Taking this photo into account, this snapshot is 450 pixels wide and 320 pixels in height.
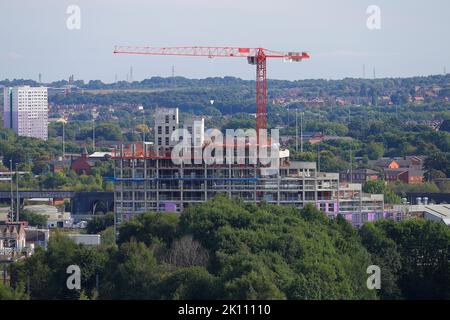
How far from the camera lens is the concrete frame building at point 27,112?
153 metres

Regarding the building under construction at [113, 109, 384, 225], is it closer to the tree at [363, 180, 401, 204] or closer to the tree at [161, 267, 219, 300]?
the tree at [363, 180, 401, 204]

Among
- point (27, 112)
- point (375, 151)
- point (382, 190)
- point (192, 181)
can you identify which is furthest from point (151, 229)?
point (27, 112)

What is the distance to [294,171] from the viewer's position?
198 feet

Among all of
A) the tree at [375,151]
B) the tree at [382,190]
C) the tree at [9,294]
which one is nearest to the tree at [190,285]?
the tree at [9,294]

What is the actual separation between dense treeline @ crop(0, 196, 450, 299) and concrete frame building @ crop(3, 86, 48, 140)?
101819 mm

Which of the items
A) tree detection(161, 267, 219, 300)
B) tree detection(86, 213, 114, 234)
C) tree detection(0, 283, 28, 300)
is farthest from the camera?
tree detection(86, 213, 114, 234)

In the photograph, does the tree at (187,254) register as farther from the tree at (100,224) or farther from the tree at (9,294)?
the tree at (100,224)

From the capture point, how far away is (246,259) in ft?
135

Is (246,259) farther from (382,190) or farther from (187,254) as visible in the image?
(382,190)

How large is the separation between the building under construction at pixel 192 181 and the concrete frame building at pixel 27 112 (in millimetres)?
90516

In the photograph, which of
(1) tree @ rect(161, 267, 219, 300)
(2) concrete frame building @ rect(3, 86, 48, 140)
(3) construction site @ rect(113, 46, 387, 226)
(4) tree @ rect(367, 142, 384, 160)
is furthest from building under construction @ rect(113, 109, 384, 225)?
(2) concrete frame building @ rect(3, 86, 48, 140)

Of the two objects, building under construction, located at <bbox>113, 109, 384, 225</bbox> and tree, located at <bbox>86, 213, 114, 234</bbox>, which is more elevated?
building under construction, located at <bbox>113, 109, 384, 225</bbox>

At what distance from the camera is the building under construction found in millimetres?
59219
